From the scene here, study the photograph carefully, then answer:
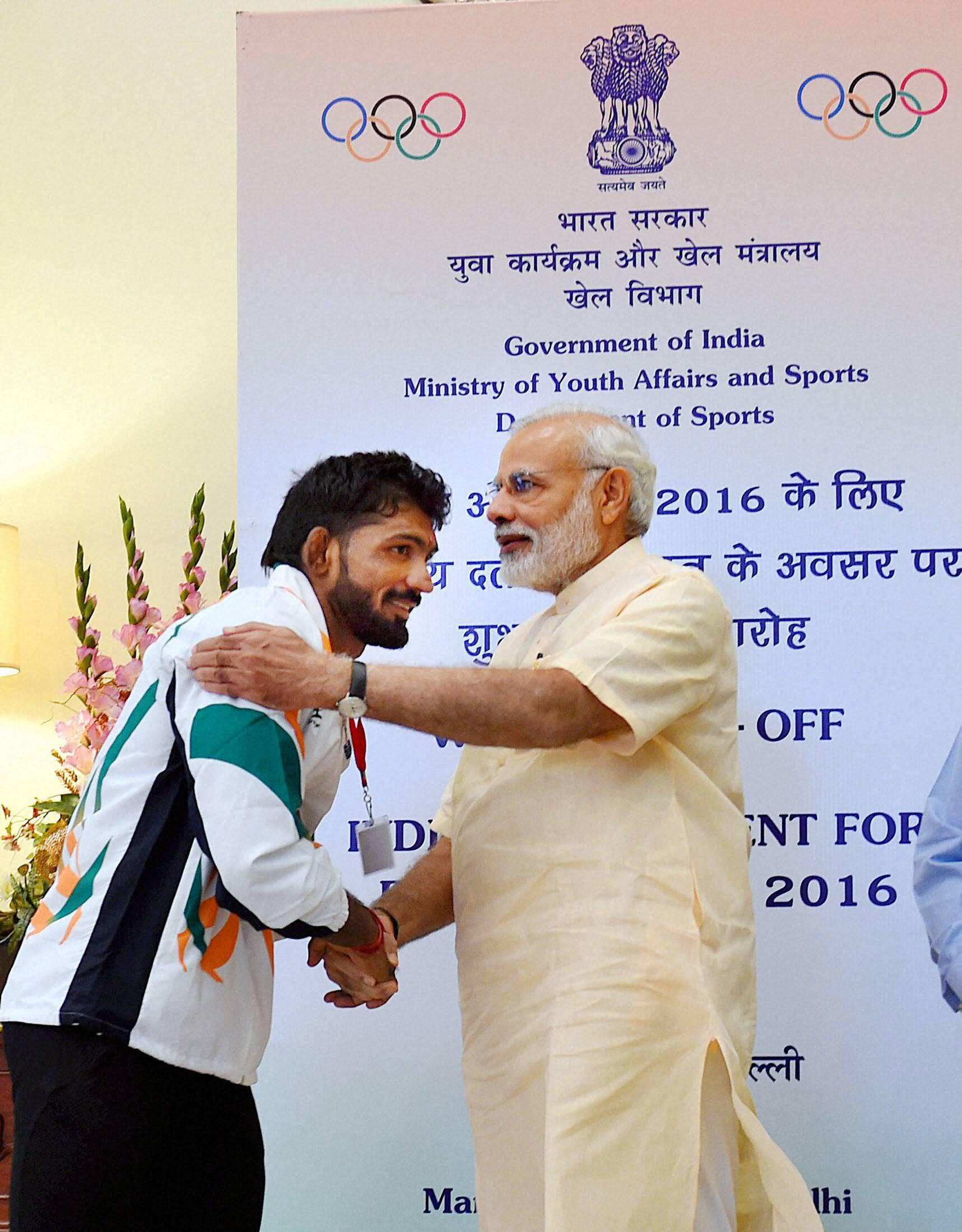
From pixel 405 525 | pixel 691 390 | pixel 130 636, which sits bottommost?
pixel 130 636

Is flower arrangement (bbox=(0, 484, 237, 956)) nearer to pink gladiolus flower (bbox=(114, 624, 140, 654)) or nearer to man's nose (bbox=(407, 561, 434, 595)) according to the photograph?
pink gladiolus flower (bbox=(114, 624, 140, 654))

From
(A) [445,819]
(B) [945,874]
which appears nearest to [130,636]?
(A) [445,819]

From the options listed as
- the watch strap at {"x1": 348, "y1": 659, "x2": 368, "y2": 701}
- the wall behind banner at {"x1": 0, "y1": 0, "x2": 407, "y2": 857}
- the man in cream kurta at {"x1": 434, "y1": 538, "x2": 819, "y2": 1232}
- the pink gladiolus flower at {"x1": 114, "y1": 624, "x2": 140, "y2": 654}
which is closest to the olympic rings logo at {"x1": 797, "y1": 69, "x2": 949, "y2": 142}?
the man in cream kurta at {"x1": 434, "y1": 538, "x2": 819, "y2": 1232}

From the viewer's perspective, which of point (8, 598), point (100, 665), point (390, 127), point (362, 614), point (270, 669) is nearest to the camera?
point (270, 669)

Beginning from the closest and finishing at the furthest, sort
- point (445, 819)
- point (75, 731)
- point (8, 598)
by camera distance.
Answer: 1. point (445, 819)
2. point (75, 731)
3. point (8, 598)

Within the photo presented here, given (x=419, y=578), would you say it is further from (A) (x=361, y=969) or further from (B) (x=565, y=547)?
(A) (x=361, y=969)

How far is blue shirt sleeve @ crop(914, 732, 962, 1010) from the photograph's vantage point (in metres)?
2.21

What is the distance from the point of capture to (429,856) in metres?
2.71

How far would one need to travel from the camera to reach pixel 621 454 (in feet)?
8.75

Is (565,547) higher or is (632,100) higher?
(632,100)

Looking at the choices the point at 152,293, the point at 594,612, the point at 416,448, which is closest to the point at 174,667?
the point at 594,612

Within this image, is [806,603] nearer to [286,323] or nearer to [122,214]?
[286,323]

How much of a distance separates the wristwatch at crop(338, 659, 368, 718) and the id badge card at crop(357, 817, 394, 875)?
28cm

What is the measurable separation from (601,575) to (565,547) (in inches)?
3.4
